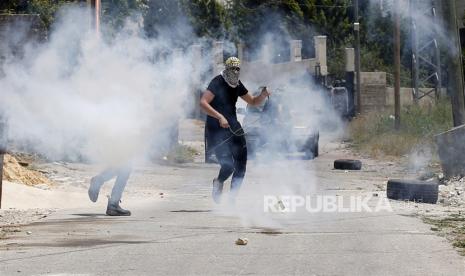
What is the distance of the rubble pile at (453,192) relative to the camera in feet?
55.9

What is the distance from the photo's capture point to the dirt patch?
1789cm

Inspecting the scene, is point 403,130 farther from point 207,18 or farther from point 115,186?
point 115,186

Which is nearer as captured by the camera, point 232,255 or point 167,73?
point 232,255

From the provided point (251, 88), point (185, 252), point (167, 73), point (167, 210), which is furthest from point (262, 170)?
point (185, 252)

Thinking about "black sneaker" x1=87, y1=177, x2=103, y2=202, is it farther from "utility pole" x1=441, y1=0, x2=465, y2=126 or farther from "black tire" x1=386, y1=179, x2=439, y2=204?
"utility pole" x1=441, y1=0, x2=465, y2=126

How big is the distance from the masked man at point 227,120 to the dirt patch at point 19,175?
16.3 ft

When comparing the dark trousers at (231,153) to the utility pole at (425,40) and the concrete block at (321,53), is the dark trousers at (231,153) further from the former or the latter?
the concrete block at (321,53)

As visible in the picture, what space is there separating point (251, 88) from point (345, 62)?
23.8m

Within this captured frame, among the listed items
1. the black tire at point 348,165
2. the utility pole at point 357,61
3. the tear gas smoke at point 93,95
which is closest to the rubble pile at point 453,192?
the tear gas smoke at point 93,95

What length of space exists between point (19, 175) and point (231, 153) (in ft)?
18.1

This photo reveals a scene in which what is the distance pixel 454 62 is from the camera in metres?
22.2

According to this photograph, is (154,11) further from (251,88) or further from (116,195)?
(116,195)

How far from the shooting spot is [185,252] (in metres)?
10.5

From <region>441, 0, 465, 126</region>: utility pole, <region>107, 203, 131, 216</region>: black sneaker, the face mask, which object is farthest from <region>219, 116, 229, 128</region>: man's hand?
<region>441, 0, 465, 126</region>: utility pole
